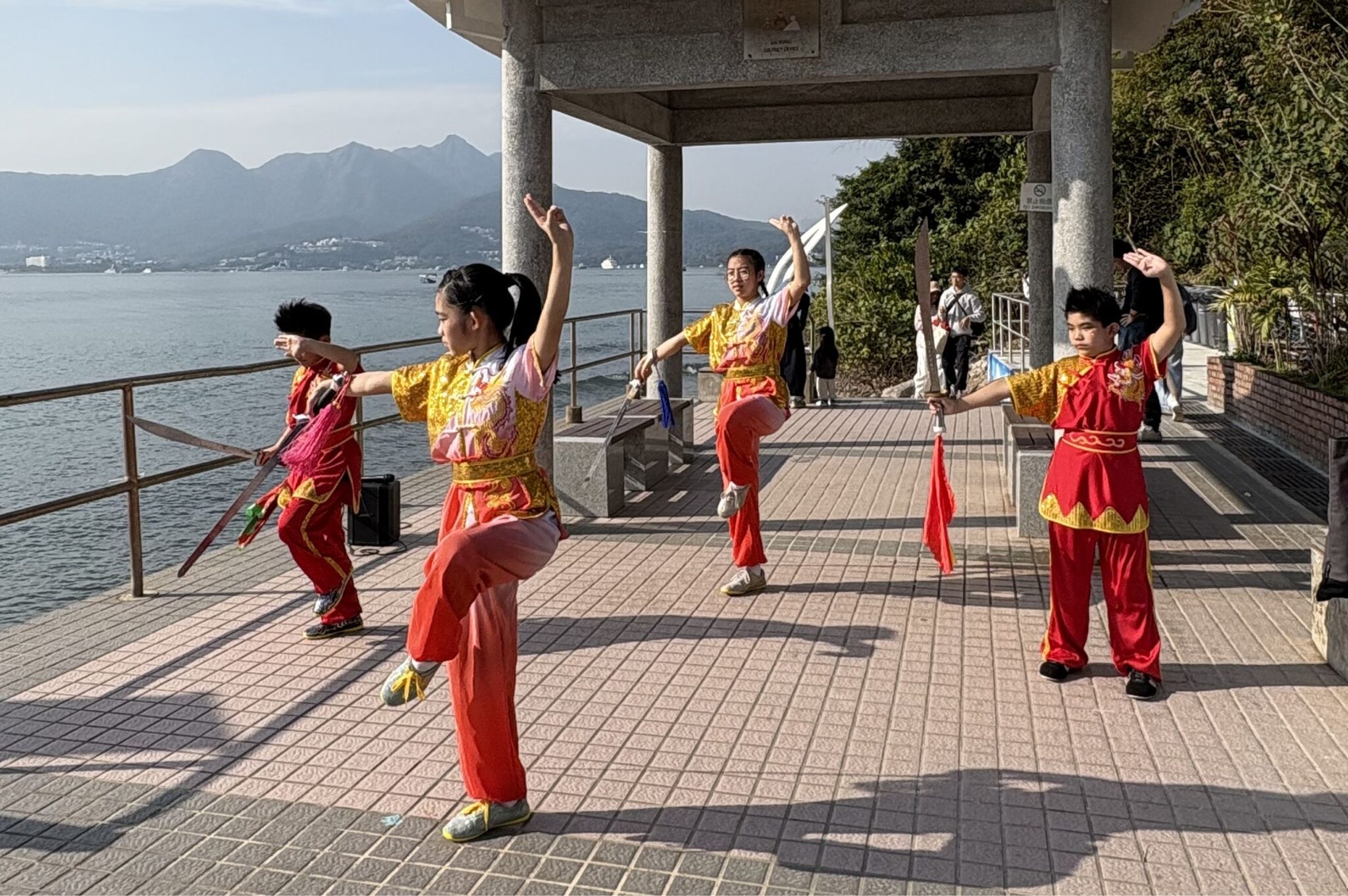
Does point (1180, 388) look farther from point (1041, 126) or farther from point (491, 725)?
point (491, 725)

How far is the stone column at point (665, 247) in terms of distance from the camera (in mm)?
12859

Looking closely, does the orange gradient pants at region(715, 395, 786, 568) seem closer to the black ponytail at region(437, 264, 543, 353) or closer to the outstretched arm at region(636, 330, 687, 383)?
the outstretched arm at region(636, 330, 687, 383)

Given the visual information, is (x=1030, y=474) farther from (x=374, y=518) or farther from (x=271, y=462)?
(x=271, y=462)

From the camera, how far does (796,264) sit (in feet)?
22.8

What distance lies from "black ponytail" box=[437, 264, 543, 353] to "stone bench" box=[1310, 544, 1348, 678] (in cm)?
338

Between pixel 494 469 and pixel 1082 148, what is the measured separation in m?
5.44

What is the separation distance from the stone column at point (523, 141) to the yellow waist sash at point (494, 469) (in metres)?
4.71

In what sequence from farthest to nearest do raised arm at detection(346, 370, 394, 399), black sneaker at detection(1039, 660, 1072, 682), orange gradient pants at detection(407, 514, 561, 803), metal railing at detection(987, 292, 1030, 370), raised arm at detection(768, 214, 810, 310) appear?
metal railing at detection(987, 292, 1030, 370), raised arm at detection(768, 214, 810, 310), black sneaker at detection(1039, 660, 1072, 682), raised arm at detection(346, 370, 394, 399), orange gradient pants at detection(407, 514, 561, 803)

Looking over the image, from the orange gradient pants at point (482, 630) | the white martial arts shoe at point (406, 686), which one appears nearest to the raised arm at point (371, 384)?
the orange gradient pants at point (482, 630)

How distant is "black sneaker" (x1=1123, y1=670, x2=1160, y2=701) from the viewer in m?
5.38

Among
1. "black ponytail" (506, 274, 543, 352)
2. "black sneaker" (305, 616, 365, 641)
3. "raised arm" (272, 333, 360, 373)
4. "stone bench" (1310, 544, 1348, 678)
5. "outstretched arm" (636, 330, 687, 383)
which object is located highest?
"black ponytail" (506, 274, 543, 352)

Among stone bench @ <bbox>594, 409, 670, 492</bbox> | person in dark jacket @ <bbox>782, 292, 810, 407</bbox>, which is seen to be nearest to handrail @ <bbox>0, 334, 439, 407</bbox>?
stone bench @ <bbox>594, 409, 670, 492</bbox>

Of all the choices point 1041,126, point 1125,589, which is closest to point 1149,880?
point 1125,589

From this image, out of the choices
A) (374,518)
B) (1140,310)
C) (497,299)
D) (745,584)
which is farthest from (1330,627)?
(1140,310)
